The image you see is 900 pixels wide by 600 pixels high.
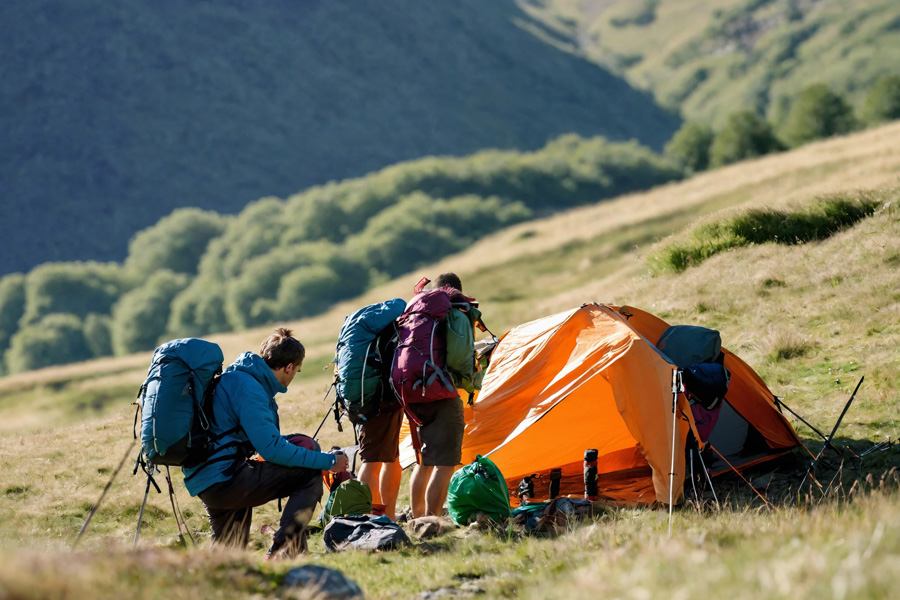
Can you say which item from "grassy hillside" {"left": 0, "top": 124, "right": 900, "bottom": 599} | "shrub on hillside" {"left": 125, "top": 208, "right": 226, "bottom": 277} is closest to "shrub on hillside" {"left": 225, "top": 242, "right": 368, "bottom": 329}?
"shrub on hillside" {"left": 125, "top": 208, "right": 226, "bottom": 277}

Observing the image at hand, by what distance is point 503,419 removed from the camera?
870cm

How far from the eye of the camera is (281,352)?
21.7ft

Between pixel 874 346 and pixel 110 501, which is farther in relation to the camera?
pixel 874 346

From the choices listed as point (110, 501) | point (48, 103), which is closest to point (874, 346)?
point (110, 501)

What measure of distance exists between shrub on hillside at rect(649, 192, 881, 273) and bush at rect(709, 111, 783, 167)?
7475 centimetres

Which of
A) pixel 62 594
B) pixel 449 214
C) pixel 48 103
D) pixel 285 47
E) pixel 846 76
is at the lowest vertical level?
pixel 62 594

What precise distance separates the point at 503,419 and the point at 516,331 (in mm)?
1249

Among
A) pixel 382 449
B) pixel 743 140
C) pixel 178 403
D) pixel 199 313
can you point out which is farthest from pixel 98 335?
pixel 178 403

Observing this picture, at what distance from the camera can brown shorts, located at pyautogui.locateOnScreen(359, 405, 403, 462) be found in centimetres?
751

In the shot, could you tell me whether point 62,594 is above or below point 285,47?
below

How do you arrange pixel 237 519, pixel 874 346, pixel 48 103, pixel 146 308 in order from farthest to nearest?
pixel 48 103
pixel 146 308
pixel 874 346
pixel 237 519

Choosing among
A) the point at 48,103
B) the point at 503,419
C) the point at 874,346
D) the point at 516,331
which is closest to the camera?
the point at 503,419

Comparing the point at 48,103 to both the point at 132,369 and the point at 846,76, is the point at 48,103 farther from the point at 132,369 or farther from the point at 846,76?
the point at 846,76

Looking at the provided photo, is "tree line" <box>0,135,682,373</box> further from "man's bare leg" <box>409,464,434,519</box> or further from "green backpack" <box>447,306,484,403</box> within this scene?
"green backpack" <box>447,306,484,403</box>
